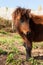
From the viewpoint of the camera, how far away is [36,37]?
25.2ft

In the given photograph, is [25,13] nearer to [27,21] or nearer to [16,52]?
[27,21]

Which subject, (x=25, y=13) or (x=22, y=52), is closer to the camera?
(x=25, y=13)

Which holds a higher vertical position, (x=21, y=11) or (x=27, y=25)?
(x=21, y=11)

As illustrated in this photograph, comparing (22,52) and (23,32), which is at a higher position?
(23,32)

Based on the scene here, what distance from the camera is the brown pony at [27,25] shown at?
285 inches

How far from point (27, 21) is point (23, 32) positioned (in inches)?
11.7

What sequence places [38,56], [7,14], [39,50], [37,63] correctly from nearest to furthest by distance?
[37,63] → [38,56] → [39,50] → [7,14]

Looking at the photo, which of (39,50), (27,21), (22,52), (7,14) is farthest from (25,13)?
(7,14)

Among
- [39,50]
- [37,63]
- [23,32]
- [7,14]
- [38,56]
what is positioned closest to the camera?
[37,63]

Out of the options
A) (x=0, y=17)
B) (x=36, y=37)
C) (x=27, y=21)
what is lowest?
(x=0, y=17)

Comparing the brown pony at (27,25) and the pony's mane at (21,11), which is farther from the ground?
the pony's mane at (21,11)

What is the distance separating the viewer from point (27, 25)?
7.21 meters

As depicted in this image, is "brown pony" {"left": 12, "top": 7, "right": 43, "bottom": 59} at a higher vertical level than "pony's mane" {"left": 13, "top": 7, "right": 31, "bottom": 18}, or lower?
lower

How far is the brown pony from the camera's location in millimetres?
7234
